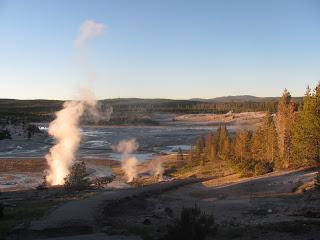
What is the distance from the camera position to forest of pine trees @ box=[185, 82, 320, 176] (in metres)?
47.7

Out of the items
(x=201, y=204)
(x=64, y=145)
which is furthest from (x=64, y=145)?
(x=201, y=204)

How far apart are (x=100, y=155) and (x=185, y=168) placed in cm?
2583

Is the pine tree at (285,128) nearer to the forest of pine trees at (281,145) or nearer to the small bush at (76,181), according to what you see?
the forest of pine trees at (281,145)

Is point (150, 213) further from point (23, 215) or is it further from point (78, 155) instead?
point (78, 155)

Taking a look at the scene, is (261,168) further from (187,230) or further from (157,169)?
(187,230)

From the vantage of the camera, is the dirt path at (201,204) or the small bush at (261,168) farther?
the small bush at (261,168)

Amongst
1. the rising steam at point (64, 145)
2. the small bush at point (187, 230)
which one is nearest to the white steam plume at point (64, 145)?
the rising steam at point (64, 145)

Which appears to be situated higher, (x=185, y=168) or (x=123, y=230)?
(x=123, y=230)

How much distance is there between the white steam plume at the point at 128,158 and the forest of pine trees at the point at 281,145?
31.6 feet

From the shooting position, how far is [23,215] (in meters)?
27.0

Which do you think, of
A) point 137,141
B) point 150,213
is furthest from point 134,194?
point 137,141

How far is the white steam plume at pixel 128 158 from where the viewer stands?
67.7m

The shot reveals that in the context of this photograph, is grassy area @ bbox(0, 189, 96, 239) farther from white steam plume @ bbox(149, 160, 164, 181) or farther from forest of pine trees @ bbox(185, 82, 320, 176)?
forest of pine trees @ bbox(185, 82, 320, 176)

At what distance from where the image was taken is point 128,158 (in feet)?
289
